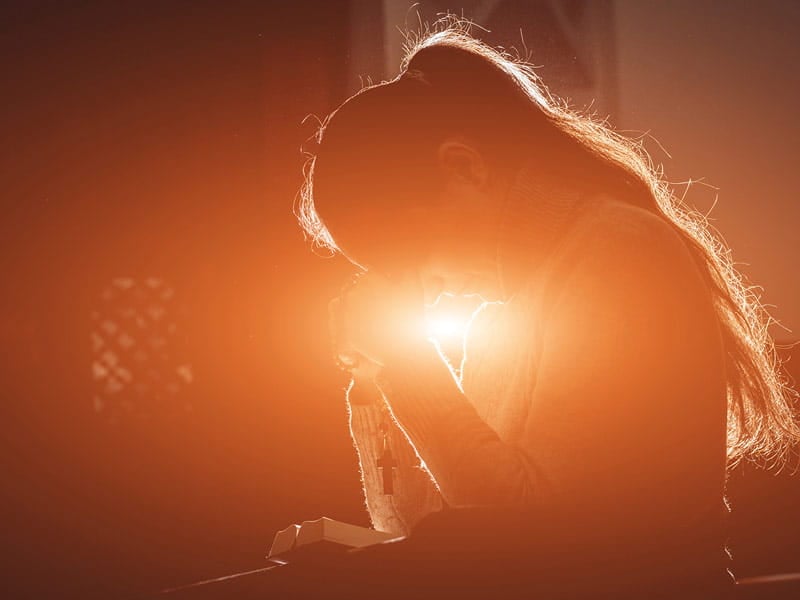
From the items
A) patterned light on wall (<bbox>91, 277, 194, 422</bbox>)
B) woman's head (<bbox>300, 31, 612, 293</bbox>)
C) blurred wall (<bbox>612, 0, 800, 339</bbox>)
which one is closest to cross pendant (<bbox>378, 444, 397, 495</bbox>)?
woman's head (<bbox>300, 31, 612, 293</bbox>)

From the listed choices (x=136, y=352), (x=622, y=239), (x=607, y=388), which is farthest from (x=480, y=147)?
(x=136, y=352)

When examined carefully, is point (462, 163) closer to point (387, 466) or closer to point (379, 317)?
point (379, 317)

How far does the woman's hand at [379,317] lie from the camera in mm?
985

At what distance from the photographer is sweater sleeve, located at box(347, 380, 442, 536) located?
1.15m

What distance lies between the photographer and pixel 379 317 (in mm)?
998

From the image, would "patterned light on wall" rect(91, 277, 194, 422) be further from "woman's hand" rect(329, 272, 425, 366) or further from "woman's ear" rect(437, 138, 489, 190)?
"woman's ear" rect(437, 138, 489, 190)

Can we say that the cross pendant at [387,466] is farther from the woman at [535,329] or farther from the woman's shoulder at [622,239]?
the woman's shoulder at [622,239]

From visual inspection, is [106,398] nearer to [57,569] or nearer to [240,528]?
[57,569]

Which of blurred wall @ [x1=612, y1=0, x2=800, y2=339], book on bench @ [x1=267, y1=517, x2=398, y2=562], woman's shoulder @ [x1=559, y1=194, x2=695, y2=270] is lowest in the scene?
book on bench @ [x1=267, y1=517, x2=398, y2=562]

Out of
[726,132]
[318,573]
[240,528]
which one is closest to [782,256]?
[726,132]

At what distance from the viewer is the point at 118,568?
284 centimetres

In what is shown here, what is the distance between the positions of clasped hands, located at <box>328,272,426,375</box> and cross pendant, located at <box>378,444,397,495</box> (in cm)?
14

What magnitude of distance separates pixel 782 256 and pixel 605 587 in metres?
1.67

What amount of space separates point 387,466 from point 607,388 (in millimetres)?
400
